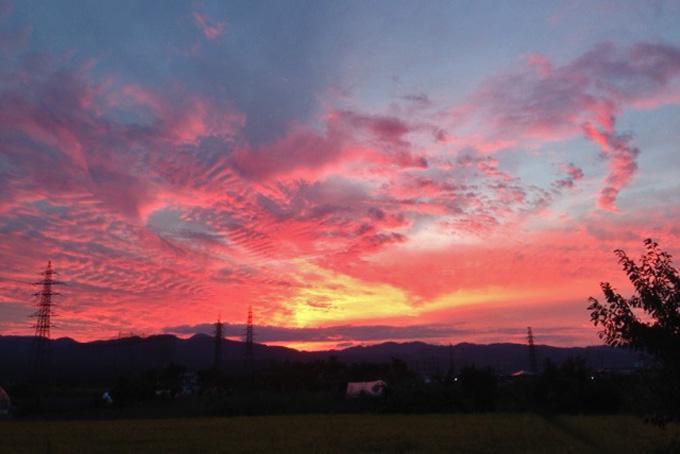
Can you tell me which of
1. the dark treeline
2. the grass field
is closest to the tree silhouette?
the grass field

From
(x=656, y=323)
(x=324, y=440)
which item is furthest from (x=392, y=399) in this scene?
(x=656, y=323)

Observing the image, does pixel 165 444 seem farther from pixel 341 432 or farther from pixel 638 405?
pixel 638 405

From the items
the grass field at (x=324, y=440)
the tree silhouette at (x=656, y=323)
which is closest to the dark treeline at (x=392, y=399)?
the grass field at (x=324, y=440)

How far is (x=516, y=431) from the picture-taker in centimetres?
3659

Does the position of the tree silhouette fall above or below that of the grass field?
above

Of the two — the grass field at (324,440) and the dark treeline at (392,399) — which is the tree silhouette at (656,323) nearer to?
the grass field at (324,440)

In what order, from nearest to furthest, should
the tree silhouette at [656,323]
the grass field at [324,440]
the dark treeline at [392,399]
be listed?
the tree silhouette at [656,323] → the grass field at [324,440] → the dark treeline at [392,399]

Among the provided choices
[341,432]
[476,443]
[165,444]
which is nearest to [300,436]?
[341,432]

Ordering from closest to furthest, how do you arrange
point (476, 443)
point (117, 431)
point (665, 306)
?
1. point (665, 306)
2. point (476, 443)
3. point (117, 431)

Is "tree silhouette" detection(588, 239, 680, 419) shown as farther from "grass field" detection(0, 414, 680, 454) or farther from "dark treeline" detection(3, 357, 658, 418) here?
"dark treeline" detection(3, 357, 658, 418)

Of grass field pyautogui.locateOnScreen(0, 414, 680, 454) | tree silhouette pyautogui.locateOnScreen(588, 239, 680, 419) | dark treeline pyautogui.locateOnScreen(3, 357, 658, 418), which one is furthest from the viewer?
dark treeline pyautogui.locateOnScreen(3, 357, 658, 418)

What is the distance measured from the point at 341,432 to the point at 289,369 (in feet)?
266

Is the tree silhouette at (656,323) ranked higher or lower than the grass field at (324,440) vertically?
higher

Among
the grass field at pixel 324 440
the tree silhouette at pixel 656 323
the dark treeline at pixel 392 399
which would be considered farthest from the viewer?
the dark treeline at pixel 392 399
